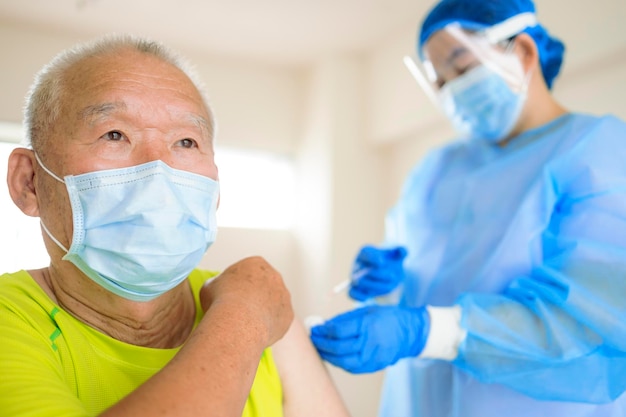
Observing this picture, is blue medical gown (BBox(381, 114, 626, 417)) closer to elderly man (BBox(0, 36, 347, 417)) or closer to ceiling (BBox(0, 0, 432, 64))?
elderly man (BBox(0, 36, 347, 417))

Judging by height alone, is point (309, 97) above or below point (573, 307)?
above

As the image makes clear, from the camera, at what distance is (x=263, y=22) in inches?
128

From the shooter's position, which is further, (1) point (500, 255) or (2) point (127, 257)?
(1) point (500, 255)

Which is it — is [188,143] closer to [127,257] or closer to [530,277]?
[127,257]

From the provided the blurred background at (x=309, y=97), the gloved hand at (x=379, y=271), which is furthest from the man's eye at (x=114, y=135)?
the gloved hand at (x=379, y=271)

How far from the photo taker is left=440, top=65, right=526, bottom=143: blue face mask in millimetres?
1628

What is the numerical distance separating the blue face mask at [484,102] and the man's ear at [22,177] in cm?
118

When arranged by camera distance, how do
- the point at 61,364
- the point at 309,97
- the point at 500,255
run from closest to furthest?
the point at 61,364 < the point at 500,255 < the point at 309,97

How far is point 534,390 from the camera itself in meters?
1.25

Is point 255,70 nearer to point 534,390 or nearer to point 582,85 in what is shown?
point 582,85

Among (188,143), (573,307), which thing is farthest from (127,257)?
(573,307)

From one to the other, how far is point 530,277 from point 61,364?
41.5 inches

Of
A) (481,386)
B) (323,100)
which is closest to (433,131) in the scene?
(323,100)

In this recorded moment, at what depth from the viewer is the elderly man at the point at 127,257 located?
0.84m
